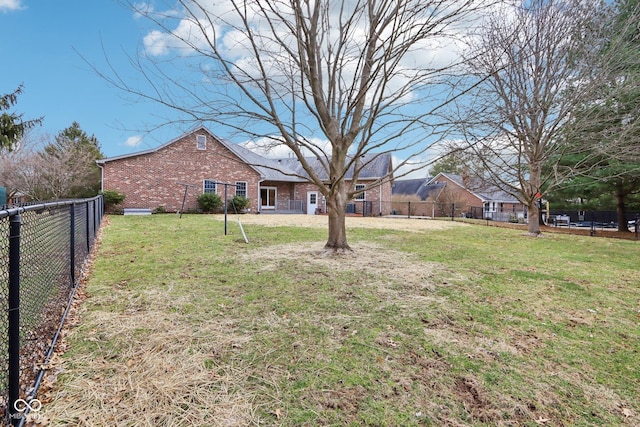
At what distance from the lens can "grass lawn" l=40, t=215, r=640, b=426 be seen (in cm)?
194

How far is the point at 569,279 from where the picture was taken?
504 centimetres

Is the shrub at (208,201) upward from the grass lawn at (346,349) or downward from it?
upward

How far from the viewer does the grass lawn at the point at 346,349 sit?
6.36 feet

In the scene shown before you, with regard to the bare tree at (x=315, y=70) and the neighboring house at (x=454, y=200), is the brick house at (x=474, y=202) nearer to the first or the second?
the neighboring house at (x=454, y=200)

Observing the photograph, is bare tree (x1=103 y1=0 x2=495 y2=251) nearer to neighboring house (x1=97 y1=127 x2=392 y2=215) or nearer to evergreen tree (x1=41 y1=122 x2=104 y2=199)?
neighboring house (x1=97 y1=127 x2=392 y2=215)

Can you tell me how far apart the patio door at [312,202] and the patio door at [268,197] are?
2694 mm

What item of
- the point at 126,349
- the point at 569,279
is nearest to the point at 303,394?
the point at 126,349

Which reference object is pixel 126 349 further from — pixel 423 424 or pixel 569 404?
pixel 569 404

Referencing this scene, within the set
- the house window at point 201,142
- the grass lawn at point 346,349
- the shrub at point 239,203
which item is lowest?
the grass lawn at point 346,349

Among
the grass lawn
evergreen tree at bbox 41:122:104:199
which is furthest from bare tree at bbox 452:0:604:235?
evergreen tree at bbox 41:122:104:199

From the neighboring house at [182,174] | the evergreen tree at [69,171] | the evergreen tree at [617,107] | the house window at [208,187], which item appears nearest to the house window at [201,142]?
the neighboring house at [182,174]

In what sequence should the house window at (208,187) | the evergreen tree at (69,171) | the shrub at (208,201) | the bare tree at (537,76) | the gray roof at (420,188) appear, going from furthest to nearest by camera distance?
the gray roof at (420,188), the evergreen tree at (69,171), the house window at (208,187), the shrub at (208,201), the bare tree at (537,76)

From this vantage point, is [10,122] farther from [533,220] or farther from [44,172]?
[533,220]

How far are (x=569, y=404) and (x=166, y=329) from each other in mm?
3135
